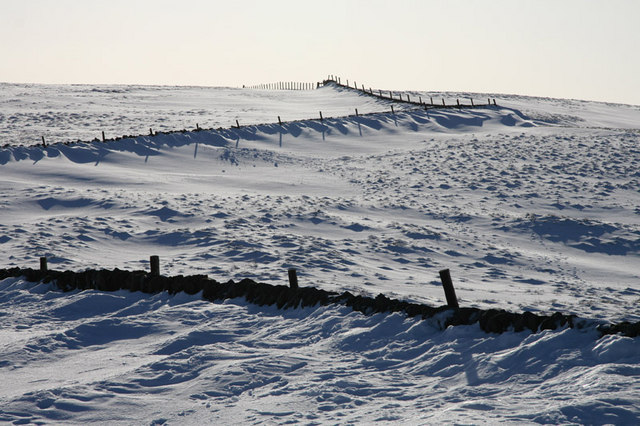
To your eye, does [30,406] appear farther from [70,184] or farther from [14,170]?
[14,170]

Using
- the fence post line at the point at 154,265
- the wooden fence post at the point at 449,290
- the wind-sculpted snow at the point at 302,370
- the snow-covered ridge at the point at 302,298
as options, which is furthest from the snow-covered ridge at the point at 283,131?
the wooden fence post at the point at 449,290

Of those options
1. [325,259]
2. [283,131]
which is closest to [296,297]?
[325,259]

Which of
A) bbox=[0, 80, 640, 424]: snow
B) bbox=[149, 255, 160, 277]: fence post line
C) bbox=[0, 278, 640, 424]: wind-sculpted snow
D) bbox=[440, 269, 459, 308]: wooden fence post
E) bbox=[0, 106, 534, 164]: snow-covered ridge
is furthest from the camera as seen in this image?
bbox=[0, 106, 534, 164]: snow-covered ridge

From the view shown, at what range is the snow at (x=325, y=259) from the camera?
23.9 ft

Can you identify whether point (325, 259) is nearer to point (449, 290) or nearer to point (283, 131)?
point (449, 290)

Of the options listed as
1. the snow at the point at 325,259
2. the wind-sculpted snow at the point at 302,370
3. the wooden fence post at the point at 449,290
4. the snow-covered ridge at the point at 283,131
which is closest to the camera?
the wind-sculpted snow at the point at 302,370

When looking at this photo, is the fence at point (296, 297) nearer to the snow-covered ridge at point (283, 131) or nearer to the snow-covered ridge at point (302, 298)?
the snow-covered ridge at point (302, 298)

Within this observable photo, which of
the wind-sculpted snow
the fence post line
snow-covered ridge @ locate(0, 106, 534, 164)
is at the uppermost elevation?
snow-covered ridge @ locate(0, 106, 534, 164)

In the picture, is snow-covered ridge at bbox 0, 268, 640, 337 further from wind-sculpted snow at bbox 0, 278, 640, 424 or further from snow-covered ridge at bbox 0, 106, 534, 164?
snow-covered ridge at bbox 0, 106, 534, 164

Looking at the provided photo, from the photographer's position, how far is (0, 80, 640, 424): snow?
23.9 ft

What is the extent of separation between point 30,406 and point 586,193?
20760mm

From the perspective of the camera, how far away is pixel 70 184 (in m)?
24.4

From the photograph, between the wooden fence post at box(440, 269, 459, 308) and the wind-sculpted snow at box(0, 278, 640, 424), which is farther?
the wooden fence post at box(440, 269, 459, 308)

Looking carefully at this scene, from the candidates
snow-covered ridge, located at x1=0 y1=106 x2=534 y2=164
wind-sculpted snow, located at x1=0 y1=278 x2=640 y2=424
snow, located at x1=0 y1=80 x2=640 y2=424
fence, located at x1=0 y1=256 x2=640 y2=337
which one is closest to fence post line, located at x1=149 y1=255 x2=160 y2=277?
fence, located at x1=0 y1=256 x2=640 y2=337
